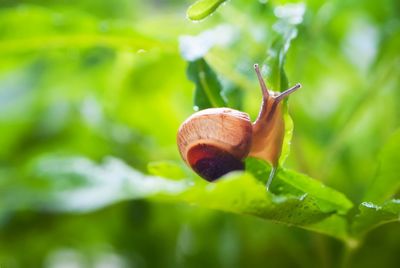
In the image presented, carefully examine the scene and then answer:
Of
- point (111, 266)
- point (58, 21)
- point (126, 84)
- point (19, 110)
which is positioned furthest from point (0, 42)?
point (111, 266)

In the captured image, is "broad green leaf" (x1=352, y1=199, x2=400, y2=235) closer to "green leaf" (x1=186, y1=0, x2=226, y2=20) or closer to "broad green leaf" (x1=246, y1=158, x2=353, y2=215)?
"broad green leaf" (x1=246, y1=158, x2=353, y2=215)

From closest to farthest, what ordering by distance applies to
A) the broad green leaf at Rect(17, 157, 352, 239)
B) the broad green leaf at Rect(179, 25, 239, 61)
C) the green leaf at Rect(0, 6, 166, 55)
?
the broad green leaf at Rect(17, 157, 352, 239) < the broad green leaf at Rect(179, 25, 239, 61) < the green leaf at Rect(0, 6, 166, 55)

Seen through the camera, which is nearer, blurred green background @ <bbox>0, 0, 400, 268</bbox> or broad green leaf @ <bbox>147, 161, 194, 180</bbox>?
broad green leaf @ <bbox>147, 161, 194, 180</bbox>

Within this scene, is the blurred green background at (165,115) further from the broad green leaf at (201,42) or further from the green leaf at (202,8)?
the green leaf at (202,8)

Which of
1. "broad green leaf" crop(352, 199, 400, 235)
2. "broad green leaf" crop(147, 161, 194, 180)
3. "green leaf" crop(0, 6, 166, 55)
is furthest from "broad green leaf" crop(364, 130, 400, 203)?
"green leaf" crop(0, 6, 166, 55)

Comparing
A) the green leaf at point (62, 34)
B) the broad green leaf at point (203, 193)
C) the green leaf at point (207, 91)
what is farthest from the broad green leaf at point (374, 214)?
the green leaf at point (62, 34)

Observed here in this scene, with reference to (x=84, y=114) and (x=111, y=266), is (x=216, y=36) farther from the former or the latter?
(x=111, y=266)

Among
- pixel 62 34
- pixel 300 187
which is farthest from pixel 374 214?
pixel 62 34
